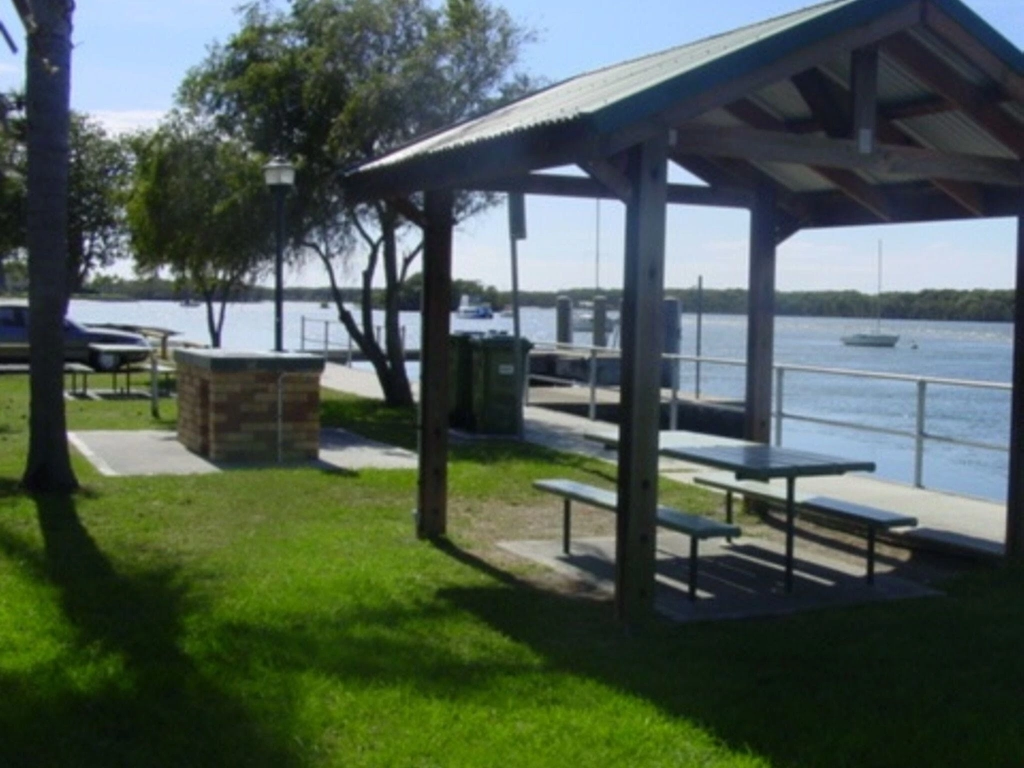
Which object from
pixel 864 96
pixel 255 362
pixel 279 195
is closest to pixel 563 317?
pixel 279 195

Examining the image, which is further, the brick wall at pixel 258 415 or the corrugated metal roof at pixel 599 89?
the brick wall at pixel 258 415

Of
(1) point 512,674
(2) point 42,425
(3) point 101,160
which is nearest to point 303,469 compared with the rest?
(2) point 42,425

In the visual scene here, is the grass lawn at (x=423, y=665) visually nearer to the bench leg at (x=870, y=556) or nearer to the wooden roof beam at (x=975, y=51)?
the bench leg at (x=870, y=556)

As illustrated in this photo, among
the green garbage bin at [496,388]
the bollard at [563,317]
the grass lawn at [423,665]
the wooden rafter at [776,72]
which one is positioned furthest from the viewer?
the bollard at [563,317]

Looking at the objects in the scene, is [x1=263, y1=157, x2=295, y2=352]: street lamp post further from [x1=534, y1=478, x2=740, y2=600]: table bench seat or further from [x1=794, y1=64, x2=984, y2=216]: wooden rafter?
[x1=794, y1=64, x2=984, y2=216]: wooden rafter

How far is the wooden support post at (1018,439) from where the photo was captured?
8.05m

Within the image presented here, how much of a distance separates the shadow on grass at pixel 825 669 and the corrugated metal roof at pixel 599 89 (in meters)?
2.35

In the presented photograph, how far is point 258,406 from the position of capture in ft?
41.0

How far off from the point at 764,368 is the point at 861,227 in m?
1.18

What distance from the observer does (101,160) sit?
36594 mm

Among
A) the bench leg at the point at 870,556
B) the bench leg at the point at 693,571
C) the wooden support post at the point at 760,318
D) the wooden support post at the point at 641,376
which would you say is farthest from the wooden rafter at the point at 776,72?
the wooden support post at the point at 760,318

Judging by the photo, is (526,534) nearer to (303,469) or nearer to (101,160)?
(303,469)

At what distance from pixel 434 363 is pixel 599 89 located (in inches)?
90.1

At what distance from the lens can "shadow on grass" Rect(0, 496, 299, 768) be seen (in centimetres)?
464
